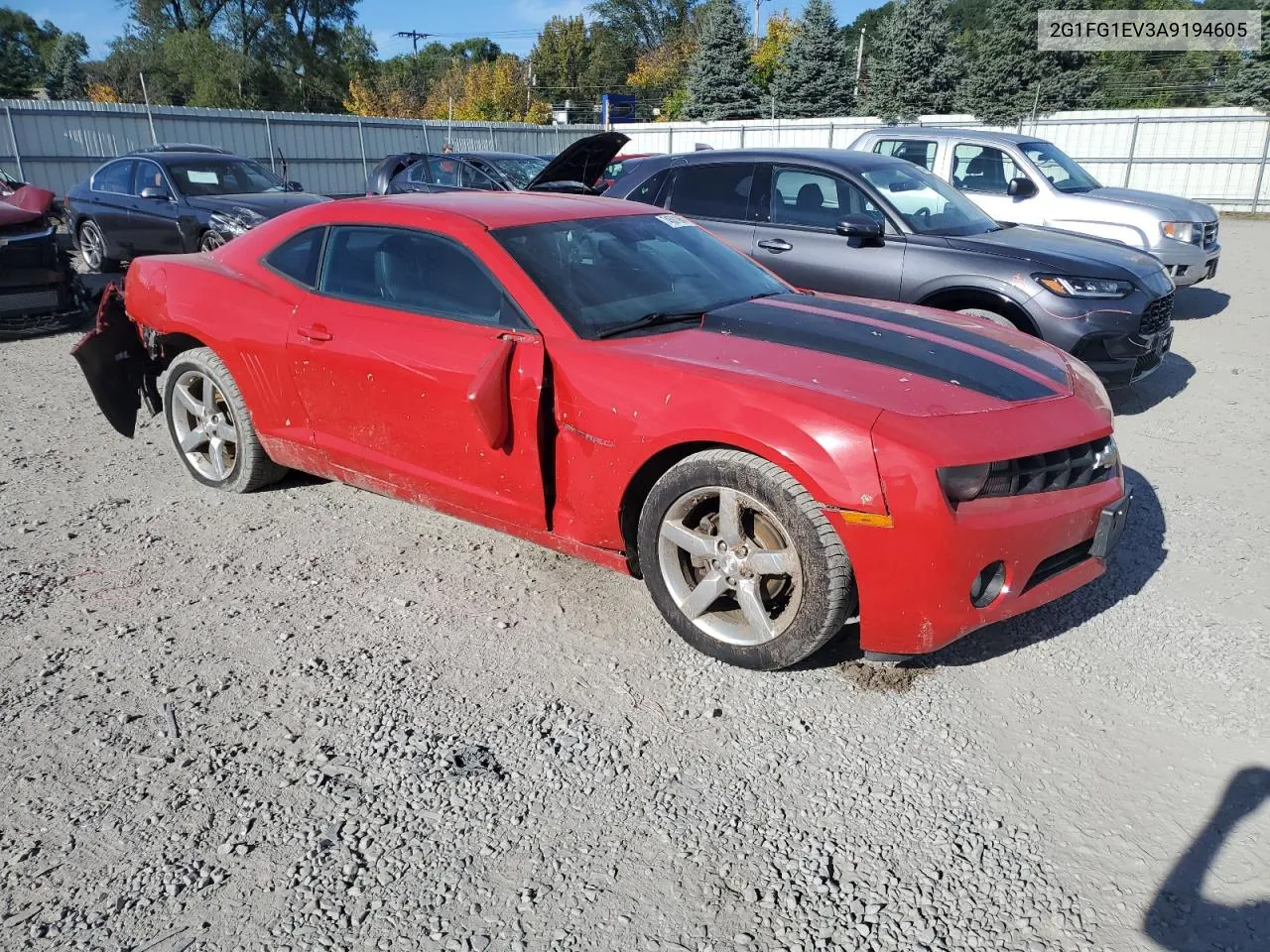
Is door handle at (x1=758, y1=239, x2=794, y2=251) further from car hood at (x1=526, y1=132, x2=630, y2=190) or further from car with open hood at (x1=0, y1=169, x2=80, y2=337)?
car with open hood at (x1=0, y1=169, x2=80, y2=337)

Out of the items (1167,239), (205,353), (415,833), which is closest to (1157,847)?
(415,833)

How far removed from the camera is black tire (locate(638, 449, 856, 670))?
9.68 ft

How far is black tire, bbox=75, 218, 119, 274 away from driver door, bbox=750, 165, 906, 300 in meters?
8.64

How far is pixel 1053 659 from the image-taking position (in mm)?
3357

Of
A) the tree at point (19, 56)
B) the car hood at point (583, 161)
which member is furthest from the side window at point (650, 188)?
the tree at point (19, 56)

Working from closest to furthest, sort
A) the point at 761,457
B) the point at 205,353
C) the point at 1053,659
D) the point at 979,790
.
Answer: the point at 979,790
the point at 761,457
the point at 1053,659
the point at 205,353

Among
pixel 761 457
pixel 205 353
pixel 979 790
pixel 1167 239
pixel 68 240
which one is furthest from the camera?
pixel 68 240

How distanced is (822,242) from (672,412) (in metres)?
3.98

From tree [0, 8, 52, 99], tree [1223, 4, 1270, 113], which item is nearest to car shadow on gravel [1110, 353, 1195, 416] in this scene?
tree [1223, 4, 1270, 113]

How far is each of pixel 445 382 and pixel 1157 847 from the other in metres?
2.75

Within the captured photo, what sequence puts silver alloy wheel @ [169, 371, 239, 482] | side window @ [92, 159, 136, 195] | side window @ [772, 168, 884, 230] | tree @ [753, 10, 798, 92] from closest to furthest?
silver alloy wheel @ [169, 371, 239, 482] < side window @ [772, 168, 884, 230] < side window @ [92, 159, 136, 195] < tree @ [753, 10, 798, 92]

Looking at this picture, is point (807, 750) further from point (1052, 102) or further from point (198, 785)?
point (1052, 102)

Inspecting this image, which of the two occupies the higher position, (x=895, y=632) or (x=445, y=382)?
(x=445, y=382)

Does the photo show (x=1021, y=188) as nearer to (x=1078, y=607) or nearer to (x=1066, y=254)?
(x=1066, y=254)
